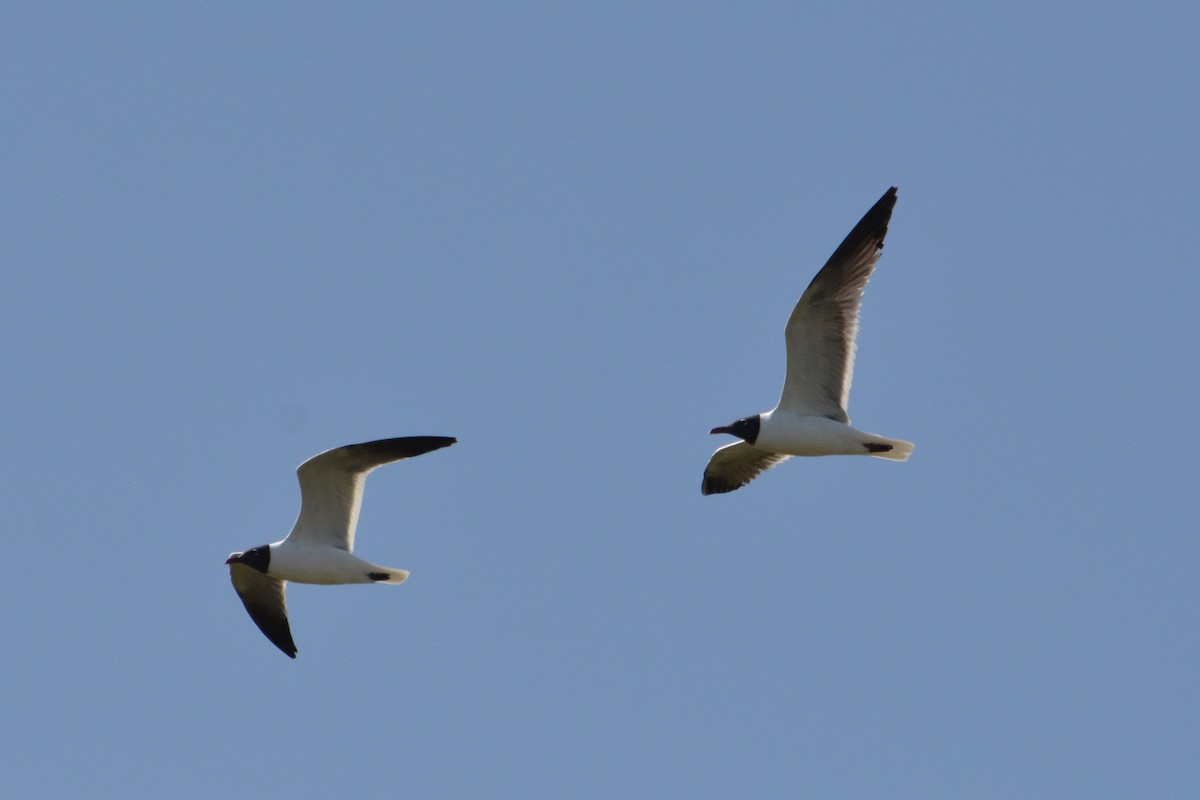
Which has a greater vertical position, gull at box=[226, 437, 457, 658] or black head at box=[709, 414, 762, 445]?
black head at box=[709, 414, 762, 445]

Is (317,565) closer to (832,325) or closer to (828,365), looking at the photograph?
(828,365)

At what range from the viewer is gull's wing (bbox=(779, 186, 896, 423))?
23031mm

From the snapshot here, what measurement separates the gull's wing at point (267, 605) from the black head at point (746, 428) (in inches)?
234

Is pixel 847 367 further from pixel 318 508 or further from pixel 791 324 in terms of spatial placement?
pixel 318 508

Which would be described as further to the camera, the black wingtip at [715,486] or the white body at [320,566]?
the black wingtip at [715,486]

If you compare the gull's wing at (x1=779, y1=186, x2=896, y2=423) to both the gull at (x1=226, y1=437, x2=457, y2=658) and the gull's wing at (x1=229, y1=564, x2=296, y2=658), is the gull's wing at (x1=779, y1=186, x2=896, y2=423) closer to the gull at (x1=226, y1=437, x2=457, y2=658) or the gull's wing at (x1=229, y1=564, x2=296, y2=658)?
the gull at (x1=226, y1=437, x2=457, y2=658)

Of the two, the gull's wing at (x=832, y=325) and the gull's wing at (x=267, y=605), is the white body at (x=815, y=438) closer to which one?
the gull's wing at (x=832, y=325)

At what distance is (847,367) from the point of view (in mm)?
23391

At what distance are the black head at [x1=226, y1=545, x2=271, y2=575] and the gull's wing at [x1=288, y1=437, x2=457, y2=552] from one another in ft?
1.31

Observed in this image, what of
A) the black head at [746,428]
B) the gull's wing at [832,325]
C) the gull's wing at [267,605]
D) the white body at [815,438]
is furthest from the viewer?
the gull's wing at [267,605]

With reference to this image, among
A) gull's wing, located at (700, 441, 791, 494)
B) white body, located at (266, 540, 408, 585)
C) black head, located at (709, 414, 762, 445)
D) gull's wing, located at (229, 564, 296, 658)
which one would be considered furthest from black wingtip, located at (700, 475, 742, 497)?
gull's wing, located at (229, 564, 296, 658)

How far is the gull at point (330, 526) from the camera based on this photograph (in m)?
24.2

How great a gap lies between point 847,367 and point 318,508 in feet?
20.9

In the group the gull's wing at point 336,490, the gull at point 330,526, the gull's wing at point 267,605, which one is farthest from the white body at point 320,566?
the gull's wing at point 267,605
